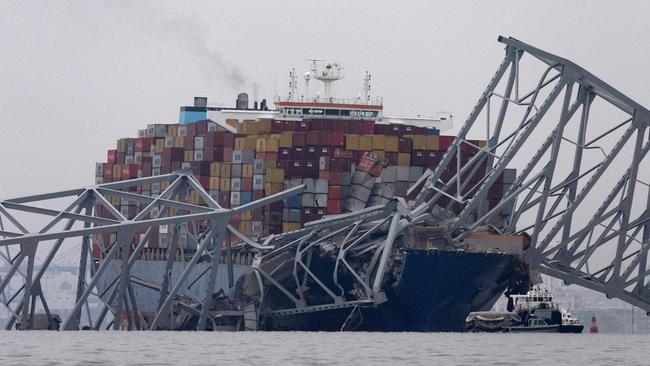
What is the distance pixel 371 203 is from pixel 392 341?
38714mm

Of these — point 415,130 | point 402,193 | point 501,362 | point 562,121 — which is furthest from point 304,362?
point 415,130

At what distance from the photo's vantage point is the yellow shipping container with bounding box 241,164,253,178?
13150 centimetres

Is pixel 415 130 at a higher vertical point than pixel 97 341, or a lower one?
higher

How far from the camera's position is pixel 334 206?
124062 mm

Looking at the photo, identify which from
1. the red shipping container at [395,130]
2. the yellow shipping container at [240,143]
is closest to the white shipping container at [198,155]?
the yellow shipping container at [240,143]

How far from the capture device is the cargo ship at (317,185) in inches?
4087

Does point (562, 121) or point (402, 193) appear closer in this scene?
point (562, 121)

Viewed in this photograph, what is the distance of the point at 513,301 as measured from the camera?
356 ft

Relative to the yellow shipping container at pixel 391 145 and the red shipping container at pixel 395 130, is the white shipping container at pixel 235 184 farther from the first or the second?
the yellow shipping container at pixel 391 145

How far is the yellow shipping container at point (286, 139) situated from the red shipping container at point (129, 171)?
21.4 metres

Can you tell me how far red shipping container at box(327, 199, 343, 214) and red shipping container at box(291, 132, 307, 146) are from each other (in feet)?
18.7

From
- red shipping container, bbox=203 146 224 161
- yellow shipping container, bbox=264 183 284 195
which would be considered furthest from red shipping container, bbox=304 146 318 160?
red shipping container, bbox=203 146 224 161

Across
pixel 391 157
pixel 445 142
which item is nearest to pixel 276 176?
pixel 391 157

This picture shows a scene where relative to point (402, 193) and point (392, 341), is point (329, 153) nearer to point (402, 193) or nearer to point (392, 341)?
point (402, 193)
